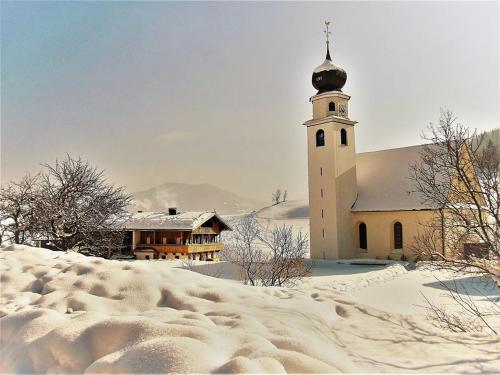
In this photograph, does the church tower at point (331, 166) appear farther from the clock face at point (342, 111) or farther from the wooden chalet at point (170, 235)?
the wooden chalet at point (170, 235)

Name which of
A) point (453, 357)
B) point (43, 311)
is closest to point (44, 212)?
point (43, 311)

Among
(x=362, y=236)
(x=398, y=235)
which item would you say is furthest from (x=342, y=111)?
(x=398, y=235)

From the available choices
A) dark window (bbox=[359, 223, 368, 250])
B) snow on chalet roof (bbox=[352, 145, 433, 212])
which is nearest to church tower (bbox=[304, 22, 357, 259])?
dark window (bbox=[359, 223, 368, 250])

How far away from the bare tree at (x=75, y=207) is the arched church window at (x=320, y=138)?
58.6 feet

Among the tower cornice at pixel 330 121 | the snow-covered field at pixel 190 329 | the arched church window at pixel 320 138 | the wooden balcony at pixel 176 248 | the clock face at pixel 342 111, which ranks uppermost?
the clock face at pixel 342 111

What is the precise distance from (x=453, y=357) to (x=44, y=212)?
49.2 feet

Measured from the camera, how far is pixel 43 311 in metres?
5.79

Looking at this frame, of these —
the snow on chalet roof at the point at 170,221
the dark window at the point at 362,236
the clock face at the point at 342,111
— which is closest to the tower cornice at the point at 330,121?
the clock face at the point at 342,111

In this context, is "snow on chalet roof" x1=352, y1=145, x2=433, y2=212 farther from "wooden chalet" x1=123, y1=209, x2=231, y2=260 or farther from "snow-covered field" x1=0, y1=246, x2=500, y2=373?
"snow-covered field" x1=0, y1=246, x2=500, y2=373

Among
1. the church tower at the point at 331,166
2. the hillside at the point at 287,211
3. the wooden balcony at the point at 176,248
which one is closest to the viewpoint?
the church tower at the point at 331,166

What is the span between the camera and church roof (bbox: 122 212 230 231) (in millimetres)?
32812

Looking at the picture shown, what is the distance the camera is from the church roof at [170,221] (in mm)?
32812

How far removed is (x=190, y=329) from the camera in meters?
5.07

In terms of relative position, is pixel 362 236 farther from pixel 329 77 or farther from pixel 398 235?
pixel 329 77
